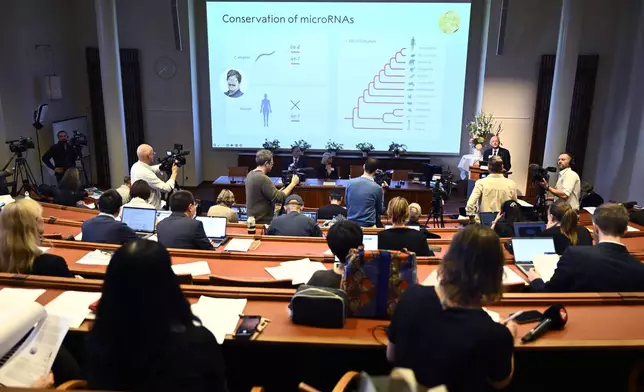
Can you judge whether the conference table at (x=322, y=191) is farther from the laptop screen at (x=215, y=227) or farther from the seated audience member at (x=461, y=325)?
the seated audience member at (x=461, y=325)

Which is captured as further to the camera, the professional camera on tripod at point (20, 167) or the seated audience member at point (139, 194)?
the professional camera on tripod at point (20, 167)

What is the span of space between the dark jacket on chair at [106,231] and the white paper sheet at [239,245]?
0.78 meters

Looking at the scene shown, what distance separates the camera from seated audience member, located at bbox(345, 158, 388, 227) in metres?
5.21

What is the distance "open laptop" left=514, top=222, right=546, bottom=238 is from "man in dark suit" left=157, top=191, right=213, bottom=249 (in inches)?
93.5

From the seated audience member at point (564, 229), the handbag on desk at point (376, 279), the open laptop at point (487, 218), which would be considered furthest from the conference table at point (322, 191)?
the handbag on desk at point (376, 279)

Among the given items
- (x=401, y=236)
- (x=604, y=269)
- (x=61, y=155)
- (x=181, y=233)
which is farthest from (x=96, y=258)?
(x=61, y=155)

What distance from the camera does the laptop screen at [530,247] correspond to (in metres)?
3.62

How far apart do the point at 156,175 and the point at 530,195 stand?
7.20m

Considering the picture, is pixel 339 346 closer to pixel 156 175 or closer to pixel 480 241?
pixel 480 241

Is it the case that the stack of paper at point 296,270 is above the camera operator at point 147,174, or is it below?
below

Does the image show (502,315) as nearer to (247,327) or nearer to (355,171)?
(247,327)

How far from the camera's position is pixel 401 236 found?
12.0ft

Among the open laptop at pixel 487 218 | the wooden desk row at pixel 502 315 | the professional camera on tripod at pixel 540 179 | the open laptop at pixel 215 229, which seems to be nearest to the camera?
the wooden desk row at pixel 502 315

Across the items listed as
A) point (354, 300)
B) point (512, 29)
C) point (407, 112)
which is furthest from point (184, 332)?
point (512, 29)
